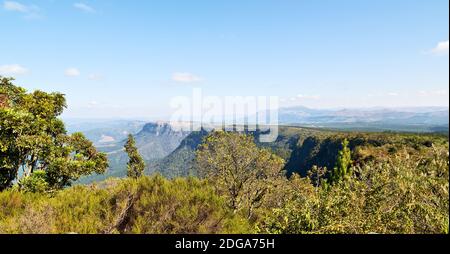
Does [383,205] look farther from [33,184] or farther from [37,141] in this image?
[37,141]

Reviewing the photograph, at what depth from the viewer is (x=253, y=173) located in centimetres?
2144

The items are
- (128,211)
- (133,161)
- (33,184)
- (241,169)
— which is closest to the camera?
(128,211)

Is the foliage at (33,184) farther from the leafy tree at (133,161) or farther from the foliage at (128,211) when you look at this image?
the leafy tree at (133,161)

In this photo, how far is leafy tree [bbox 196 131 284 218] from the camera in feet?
68.9

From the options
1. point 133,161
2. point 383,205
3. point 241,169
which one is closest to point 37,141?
point 241,169

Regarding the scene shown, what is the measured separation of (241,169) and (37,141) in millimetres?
13365

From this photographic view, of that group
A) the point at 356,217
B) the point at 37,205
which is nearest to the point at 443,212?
the point at 356,217

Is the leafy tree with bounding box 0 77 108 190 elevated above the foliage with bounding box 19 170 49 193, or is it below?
above

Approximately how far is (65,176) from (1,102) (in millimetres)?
6697

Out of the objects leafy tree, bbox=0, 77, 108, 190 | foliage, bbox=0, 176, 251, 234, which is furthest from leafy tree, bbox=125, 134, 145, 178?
foliage, bbox=0, 176, 251, 234

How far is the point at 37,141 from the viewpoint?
21.2 metres

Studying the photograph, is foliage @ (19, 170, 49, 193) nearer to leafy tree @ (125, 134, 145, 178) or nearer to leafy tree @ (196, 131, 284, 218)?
leafy tree @ (196, 131, 284, 218)

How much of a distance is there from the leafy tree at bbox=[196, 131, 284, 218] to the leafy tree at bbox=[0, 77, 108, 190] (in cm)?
1052

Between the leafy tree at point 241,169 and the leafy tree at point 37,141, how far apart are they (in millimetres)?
10516
